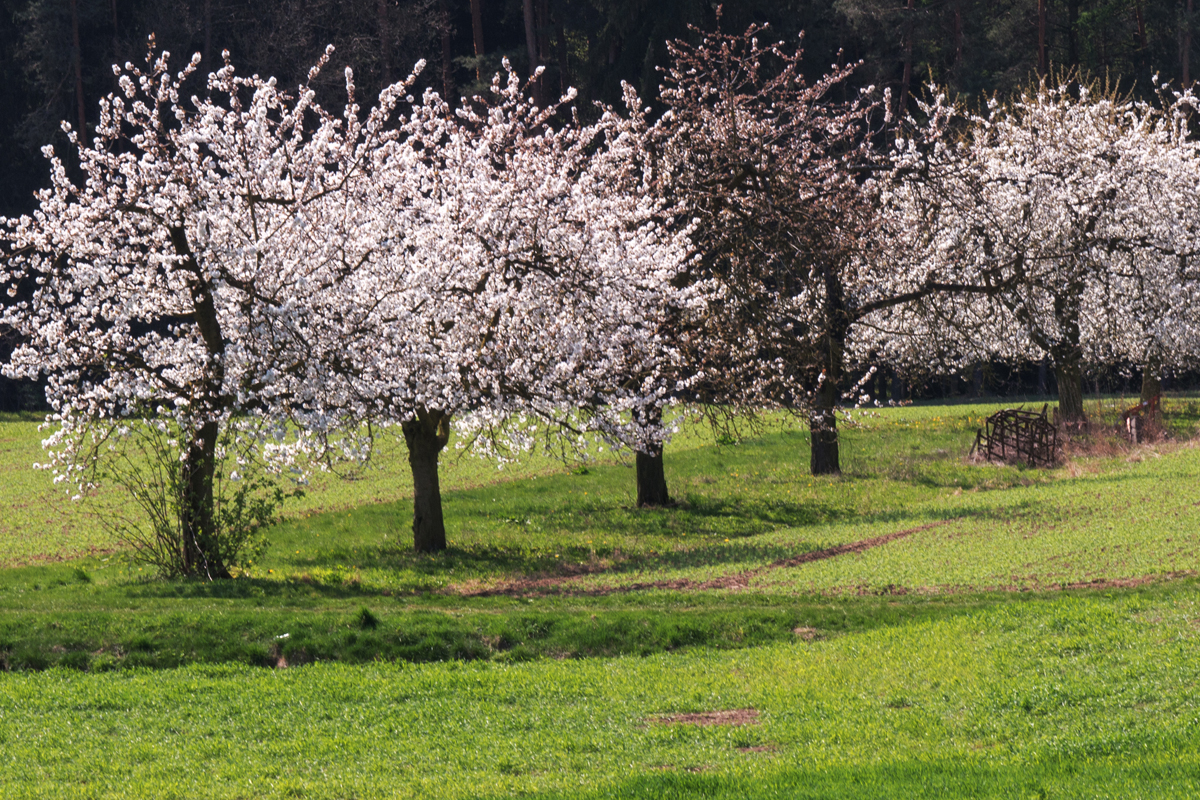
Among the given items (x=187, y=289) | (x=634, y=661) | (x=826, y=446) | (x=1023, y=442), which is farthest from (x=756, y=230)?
(x=1023, y=442)

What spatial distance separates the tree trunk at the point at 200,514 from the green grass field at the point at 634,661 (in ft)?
2.06

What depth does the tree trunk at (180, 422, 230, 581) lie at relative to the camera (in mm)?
19516

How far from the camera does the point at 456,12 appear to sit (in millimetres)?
58531

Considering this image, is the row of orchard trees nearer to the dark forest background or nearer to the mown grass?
the mown grass

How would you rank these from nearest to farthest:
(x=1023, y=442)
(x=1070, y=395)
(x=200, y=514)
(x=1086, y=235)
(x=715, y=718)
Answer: (x=715, y=718)
(x=200, y=514)
(x=1023, y=442)
(x=1086, y=235)
(x=1070, y=395)

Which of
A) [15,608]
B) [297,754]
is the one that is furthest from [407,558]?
[297,754]

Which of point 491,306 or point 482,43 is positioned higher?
point 482,43

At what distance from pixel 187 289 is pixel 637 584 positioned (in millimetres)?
8934

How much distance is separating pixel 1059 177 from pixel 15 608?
3328cm

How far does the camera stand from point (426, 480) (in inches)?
961

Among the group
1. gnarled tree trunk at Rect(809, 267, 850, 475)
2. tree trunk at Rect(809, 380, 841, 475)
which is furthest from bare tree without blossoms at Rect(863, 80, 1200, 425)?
gnarled tree trunk at Rect(809, 267, 850, 475)

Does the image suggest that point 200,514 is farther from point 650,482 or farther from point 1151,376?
point 1151,376

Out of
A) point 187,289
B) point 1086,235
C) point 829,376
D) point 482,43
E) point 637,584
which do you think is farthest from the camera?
point 482,43

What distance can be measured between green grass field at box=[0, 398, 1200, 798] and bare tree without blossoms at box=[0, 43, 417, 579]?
250 centimetres
